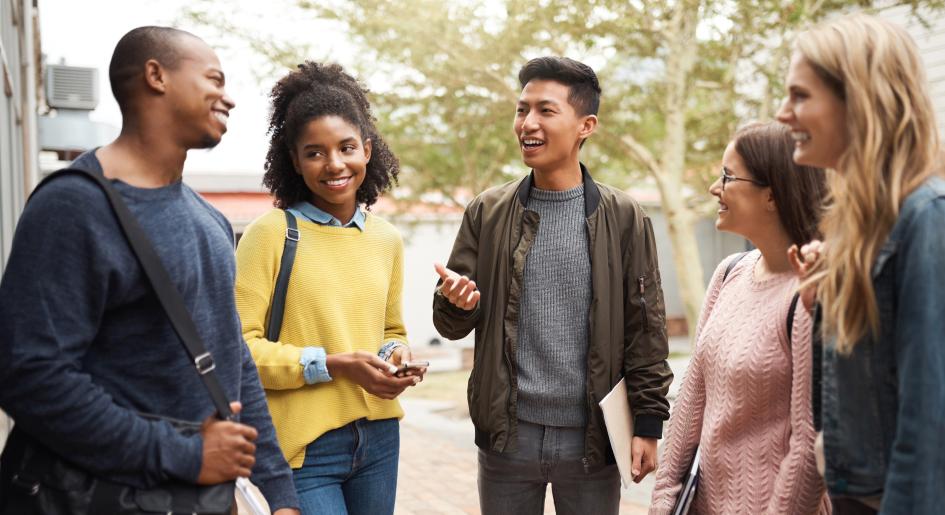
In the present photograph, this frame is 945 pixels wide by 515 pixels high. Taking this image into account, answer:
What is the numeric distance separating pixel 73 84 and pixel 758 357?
11964 millimetres

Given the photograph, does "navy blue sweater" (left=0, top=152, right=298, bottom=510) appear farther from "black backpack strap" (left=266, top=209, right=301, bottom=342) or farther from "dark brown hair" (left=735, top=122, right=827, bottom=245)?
"dark brown hair" (left=735, top=122, right=827, bottom=245)

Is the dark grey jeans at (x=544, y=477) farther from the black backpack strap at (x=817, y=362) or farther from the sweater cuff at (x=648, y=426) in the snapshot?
the black backpack strap at (x=817, y=362)

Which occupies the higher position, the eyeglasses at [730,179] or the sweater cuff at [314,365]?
the eyeglasses at [730,179]

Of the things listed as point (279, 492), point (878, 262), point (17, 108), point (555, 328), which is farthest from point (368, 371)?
point (17, 108)

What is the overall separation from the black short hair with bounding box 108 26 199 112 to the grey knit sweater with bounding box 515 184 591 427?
152 centimetres

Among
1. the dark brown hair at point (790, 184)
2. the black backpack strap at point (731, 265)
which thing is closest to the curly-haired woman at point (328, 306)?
the black backpack strap at point (731, 265)

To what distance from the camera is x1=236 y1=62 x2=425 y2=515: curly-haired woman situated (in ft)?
9.35

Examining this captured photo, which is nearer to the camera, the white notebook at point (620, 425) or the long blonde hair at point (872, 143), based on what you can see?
the long blonde hair at point (872, 143)

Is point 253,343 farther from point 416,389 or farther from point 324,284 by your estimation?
point 416,389

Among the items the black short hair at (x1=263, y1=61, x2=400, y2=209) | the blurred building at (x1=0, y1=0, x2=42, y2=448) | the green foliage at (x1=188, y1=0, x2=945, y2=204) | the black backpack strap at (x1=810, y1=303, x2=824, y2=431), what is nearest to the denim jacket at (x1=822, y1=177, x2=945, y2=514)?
the black backpack strap at (x1=810, y1=303, x2=824, y2=431)

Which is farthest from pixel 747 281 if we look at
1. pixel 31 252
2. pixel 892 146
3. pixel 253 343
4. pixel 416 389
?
pixel 416 389

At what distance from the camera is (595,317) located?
3137mm

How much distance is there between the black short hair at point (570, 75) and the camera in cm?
329

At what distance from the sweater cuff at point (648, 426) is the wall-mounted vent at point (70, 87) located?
11193 millimetres
